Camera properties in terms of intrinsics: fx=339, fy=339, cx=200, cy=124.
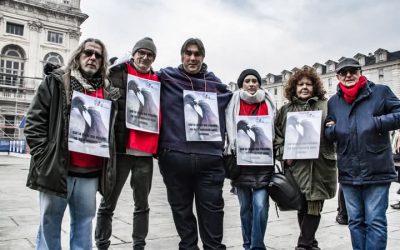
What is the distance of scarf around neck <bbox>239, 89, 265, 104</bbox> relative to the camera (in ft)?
11.0

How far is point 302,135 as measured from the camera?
10.8ft

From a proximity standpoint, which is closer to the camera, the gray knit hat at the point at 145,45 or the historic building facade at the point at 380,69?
the gray knit hat at the point at 145,45

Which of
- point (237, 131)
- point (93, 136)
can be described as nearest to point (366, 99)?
point (237, 131)

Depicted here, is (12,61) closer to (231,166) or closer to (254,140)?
(231,166)

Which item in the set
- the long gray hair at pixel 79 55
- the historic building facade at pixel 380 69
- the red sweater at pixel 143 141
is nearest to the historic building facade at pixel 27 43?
the historic building facade at pixel 380 69

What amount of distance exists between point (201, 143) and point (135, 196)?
0.83 metres

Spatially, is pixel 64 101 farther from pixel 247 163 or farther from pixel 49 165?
pixel 247 163

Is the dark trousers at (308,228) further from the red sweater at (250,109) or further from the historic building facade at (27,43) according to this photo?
the historic building facade at (27,43)

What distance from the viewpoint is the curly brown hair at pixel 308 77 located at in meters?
3.53

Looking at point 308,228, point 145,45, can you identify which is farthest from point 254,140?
point 145,45

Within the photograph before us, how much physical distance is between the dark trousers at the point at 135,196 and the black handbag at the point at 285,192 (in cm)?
117

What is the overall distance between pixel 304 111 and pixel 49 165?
2.35 metres

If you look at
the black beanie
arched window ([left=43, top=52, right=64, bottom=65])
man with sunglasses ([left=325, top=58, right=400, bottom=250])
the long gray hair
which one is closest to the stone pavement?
man with sunglasses ([left=325, top=58, right=400, bottom=250])

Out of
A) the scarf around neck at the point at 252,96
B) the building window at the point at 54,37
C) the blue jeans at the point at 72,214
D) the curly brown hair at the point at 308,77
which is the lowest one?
the blue jeans at the point at 72,214
